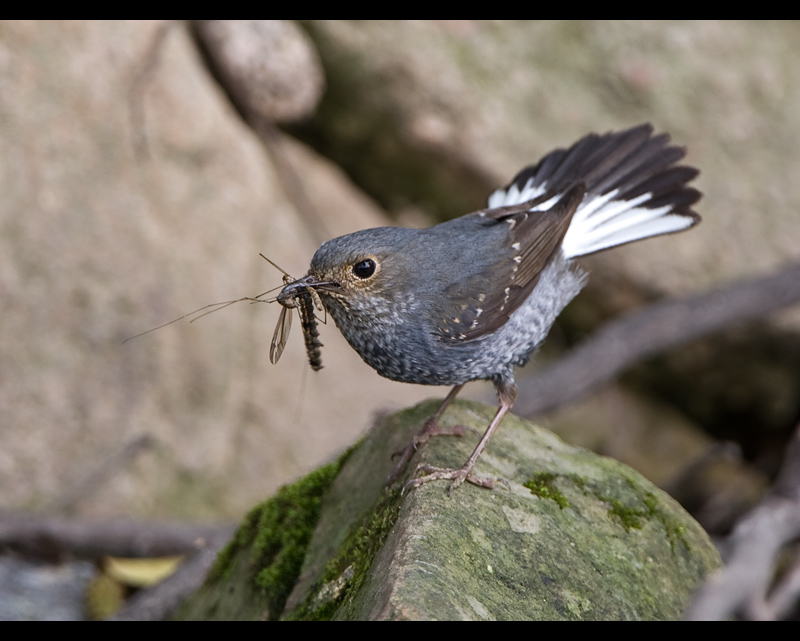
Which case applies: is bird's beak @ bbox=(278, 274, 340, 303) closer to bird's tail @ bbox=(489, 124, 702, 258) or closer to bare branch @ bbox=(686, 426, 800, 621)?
bird's tail @ bbox=(489, 124, 702, 258)

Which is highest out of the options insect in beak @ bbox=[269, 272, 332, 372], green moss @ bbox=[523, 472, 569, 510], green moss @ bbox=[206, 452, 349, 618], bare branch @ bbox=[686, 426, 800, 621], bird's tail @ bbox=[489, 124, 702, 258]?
bird's tail @ bbox=[489, 124, 702, 258]

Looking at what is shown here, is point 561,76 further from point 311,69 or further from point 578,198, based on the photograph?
point 578,198

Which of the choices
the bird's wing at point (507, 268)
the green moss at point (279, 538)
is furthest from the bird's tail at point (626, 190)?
the green moss at point (279, 538)

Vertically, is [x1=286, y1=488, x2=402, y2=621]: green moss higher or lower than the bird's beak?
lower

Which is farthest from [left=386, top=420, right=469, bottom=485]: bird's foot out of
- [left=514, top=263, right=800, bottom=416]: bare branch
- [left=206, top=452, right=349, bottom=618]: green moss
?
[left=514, top=263, right=800, bottom=416]: bare branch

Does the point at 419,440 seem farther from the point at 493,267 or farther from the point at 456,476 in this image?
the point at 493,267

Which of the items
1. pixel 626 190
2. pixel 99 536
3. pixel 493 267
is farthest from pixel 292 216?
pixel 493 267
